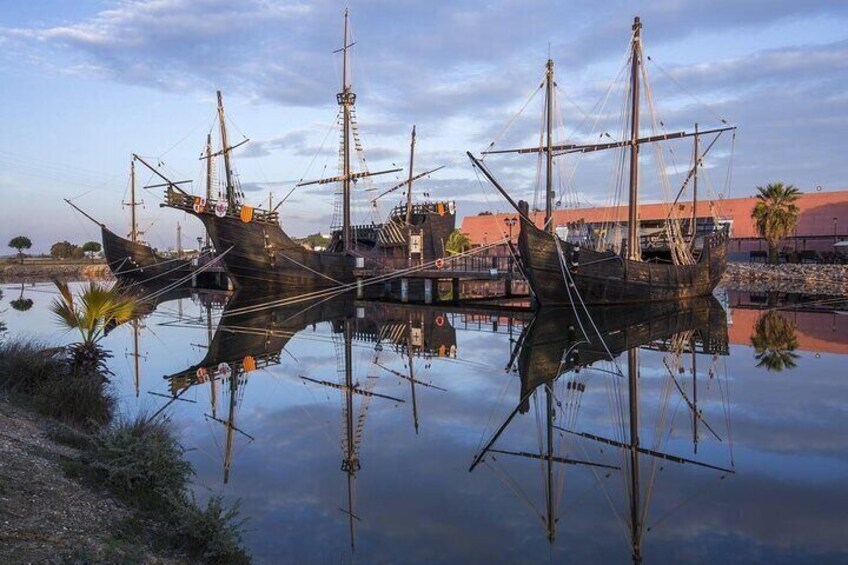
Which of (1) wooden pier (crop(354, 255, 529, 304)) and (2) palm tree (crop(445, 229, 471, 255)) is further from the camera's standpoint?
(2) palm tree (crop(445, 229, 471, 255))

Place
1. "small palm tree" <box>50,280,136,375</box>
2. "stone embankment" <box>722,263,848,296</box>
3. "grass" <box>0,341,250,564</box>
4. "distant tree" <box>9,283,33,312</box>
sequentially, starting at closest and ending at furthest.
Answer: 1. "grass" <box>0,341,250,564</box>
2. "small palm tree" <box>50,280,136,375</box>
3. "distant tree" <box>9,283,33,312</box>
4. "stone embankment" <box>722,263,848,296</box>

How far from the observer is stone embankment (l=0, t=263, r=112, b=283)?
7569 cm

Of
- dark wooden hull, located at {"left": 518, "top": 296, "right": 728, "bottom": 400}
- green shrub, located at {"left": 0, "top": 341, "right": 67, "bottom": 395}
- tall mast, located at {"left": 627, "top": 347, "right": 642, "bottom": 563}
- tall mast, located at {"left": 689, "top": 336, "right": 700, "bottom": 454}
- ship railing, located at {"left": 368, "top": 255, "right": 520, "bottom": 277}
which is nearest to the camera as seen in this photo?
tall mast, located at {"left": 627, "top": 347, "right": 642, "bottom": 563}

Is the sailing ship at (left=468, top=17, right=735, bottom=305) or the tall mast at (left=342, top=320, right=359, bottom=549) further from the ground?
→ the sailing ship at (left=468, top=17, right=735, bottom=305)

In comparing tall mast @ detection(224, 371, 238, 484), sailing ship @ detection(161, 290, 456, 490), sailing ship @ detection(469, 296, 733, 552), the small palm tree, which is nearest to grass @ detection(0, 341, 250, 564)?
the small palm tree

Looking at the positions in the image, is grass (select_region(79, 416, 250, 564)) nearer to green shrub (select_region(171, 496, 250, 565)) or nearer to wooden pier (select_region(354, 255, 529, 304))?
green shrub (select_region(171, 496, 250, 565))

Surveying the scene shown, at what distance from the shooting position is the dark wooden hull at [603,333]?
1565cm

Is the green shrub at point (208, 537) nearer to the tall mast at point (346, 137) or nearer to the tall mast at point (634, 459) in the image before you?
the tall mast at point (634, 459)

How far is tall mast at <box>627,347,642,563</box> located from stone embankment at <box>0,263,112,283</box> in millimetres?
69890

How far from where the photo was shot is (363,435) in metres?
10.0

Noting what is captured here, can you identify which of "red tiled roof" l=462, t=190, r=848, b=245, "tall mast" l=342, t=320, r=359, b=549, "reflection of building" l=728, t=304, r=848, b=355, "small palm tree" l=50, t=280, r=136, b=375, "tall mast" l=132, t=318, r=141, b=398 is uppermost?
"red tiled roof" l=462, t=190, r=848, b=245

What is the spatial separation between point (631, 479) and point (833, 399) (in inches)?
265

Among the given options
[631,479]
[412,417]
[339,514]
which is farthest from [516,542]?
[412,417]

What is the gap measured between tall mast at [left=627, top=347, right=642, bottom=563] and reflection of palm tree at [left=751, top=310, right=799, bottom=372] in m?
3.53
